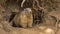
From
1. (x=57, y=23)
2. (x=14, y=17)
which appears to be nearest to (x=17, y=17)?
(x=14, y=17)

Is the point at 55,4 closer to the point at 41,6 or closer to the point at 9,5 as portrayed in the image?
the point at 41,6

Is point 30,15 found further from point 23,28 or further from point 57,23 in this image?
point 57,23

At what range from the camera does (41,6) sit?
3279mm

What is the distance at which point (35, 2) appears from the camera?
324cm

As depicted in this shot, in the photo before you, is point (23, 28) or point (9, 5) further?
point (9, 5)

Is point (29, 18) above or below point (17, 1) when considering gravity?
below

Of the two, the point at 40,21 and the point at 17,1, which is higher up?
the point at 17,1

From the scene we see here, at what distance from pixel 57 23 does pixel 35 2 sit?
473 millimetres

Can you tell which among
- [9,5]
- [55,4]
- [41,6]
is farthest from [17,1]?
[55,4]

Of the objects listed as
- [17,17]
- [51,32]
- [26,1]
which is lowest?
[51,32]

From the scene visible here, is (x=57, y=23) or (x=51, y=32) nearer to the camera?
(x=51, y=32)

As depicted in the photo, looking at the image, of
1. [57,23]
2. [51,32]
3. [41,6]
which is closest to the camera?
[51,32]

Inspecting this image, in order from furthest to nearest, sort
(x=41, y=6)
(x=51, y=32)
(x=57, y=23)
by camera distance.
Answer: (x=41, y=6) < (x=57, y=23) < (x=51, y=32)

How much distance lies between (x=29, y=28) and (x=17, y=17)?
23 centimetres
